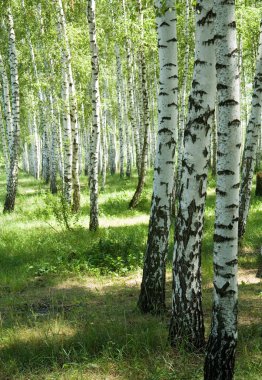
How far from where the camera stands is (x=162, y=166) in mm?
5910

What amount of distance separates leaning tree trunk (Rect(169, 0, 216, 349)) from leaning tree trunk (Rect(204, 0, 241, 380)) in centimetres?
81

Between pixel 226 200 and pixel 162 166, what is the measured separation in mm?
2271

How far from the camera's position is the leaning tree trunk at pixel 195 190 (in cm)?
447

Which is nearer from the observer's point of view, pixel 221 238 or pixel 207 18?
pixel 221 238

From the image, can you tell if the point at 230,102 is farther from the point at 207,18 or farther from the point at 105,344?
the point at 105,344

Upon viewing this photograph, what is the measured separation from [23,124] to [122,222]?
27.4m

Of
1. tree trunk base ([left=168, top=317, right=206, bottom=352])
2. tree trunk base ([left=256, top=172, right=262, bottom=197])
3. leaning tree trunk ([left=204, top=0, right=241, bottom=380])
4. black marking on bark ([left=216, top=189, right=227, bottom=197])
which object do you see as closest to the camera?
leaning tree trunk ([left=204, top=0, right=241, bottom=380])

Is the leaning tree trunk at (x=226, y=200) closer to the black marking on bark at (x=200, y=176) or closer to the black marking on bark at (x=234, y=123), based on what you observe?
the black marking on bark at (x=234, y=123)

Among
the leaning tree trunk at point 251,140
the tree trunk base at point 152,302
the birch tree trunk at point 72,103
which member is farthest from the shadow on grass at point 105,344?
the birch tree trunk at point 72,103

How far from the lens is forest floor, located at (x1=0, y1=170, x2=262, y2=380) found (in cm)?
445

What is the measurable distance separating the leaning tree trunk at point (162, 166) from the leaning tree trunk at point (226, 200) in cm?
216

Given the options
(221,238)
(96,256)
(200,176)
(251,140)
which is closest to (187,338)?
(221,238)

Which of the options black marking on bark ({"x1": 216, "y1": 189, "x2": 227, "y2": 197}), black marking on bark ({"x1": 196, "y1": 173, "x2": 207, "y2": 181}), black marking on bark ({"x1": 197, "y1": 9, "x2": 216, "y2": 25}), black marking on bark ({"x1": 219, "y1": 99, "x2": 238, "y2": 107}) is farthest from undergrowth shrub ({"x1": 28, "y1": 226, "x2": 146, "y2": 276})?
black marking on bark ({"x1": 219, "y1": 99, "x2": 238, "y2": 107})

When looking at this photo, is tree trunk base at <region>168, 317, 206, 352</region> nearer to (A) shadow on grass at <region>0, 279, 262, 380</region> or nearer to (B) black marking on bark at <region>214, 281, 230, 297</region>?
(A) shadow on grass at <region>0, 279, 262, 380</region>
